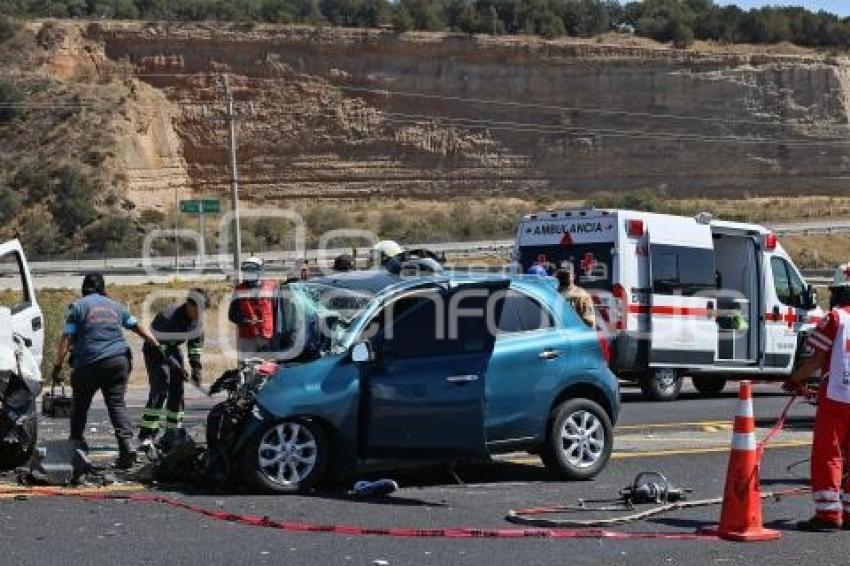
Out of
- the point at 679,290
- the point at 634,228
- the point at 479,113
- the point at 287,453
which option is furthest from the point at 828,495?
the point at 479,113

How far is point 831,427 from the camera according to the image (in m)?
8.43

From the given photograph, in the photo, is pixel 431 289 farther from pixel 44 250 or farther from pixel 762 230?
pixel 44 250

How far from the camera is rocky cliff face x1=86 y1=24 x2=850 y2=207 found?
9069 centimetres

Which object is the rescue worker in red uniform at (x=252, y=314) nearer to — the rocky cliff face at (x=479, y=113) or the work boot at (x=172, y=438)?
the work boot at (x=172, y=438)

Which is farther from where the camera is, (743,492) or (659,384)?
(659,384)

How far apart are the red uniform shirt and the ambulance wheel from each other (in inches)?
373

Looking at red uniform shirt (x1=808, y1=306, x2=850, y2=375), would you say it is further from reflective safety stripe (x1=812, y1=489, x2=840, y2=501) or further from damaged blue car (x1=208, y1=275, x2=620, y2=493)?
damaged blue car (x1=208, y1=275, x2=620, y2=493)

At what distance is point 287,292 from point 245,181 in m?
77.8

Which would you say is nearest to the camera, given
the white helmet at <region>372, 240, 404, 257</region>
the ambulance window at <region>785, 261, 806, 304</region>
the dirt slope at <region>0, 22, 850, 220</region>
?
the white helmet at <region>372, 240, 404, 257</region>

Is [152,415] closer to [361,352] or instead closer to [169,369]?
[169,369]

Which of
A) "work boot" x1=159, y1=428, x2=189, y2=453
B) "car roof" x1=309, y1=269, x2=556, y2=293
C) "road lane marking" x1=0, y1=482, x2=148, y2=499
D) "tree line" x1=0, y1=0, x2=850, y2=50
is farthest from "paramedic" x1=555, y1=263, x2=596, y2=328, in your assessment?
"tree line" x1=0, y1=0, x2=850, y2=50

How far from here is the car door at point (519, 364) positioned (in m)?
9.82

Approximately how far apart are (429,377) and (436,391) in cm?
12

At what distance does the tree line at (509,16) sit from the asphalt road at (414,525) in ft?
298
